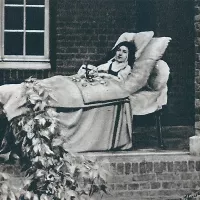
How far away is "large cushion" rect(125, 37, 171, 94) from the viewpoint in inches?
324

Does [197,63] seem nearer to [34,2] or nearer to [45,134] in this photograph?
[34,2]

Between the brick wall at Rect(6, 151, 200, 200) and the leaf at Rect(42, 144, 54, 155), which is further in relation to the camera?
the brick wall at Rect(6, 151, 200, 200)

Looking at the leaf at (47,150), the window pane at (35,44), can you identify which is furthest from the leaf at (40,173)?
the window pane at (35,44)

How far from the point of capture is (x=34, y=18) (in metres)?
8.44

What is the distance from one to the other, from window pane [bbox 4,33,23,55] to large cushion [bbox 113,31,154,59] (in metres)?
1.46

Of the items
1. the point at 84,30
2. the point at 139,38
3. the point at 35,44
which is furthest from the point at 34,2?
the point at 139,38

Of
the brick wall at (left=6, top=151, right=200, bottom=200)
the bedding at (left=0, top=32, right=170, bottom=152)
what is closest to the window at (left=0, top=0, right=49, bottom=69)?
the bedding at (left=0, top=32, right=170, bottom=152)

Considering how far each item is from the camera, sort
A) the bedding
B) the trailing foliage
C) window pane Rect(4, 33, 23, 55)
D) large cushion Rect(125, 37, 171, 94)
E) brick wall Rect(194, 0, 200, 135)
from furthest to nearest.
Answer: window pane Rect(4, 33, 23, 55) → large cushion Rect(125, 37, 171, 94) → brick wall Rect(194, 0, 200, 135) → the bedding → the trailing foliage

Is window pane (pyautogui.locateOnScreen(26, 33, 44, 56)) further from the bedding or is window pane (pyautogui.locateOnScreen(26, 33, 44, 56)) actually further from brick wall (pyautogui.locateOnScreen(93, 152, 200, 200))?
brick wall (pyautogui.locateOnScreen(93, 152, 200, 200))

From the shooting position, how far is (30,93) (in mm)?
5266

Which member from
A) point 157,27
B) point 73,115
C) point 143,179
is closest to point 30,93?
point 73,115

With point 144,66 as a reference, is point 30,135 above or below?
below

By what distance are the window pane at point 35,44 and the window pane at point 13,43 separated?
11cm

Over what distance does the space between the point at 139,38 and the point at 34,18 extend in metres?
1.63
